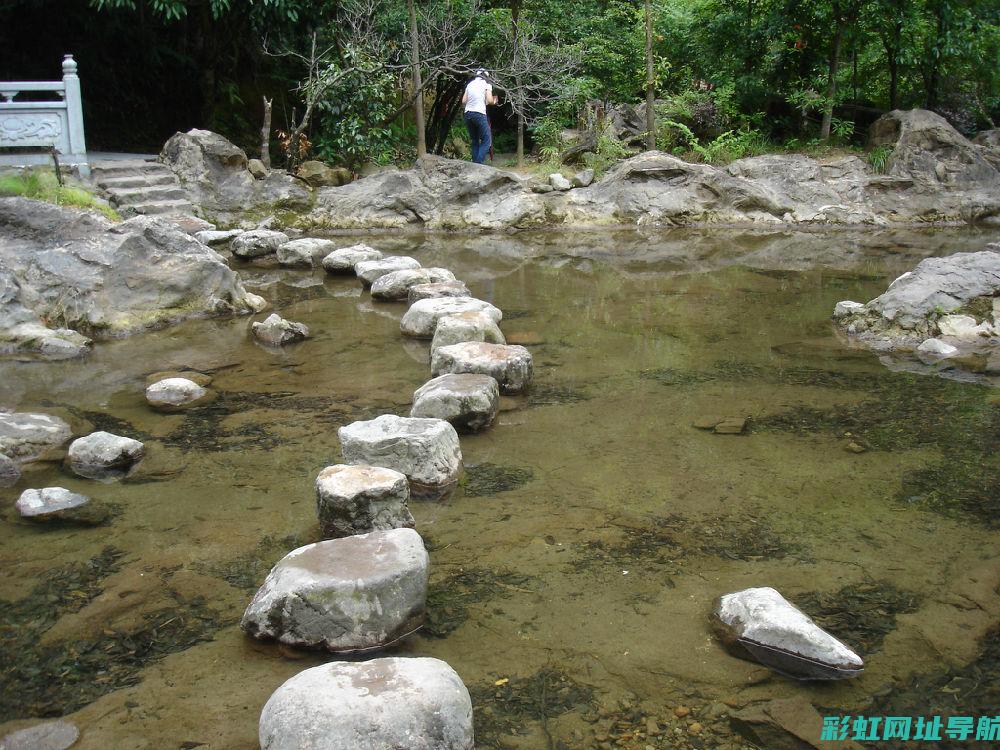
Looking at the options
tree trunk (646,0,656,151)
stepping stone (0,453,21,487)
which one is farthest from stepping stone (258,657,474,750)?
tree trunk (646,0,656,151)

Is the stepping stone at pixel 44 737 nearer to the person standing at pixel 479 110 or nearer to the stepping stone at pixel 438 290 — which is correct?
the stepping stone at pixel 438 290

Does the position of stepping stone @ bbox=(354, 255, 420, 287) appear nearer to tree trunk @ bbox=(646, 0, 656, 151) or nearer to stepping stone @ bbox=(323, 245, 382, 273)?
stepping stone @ bbox=(323, 245, 382, 273)

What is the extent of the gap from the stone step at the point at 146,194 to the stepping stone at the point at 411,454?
7256 mm

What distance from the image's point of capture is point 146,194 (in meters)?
10.3

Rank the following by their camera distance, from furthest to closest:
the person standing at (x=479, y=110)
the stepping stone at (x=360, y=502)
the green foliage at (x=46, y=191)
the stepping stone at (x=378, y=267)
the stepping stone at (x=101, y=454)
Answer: the person standing at (x=479, y=110) → the stepping stone at (x=378, y=267) → the green foliage at (x=46, y=191) → the stepping stone at (x=101, y=454) → the stepping stone at (x=360, y=502)

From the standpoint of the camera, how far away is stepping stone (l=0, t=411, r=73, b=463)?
14.5 ft

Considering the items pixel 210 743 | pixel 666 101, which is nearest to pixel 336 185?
pixel 666 101

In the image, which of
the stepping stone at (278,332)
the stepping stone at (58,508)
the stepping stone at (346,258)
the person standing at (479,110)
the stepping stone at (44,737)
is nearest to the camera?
the stepping stone at (44,737)

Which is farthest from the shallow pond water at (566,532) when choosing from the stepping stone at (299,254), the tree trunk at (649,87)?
the tree trunk at (649,87)

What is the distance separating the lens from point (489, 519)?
3.79 metres

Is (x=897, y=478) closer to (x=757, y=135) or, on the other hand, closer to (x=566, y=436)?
(x=566, y=436)

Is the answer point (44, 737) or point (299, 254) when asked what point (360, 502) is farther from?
point (299, 254)

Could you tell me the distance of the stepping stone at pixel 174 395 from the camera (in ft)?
16.8

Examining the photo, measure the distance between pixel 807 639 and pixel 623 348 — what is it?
12.1 ft
